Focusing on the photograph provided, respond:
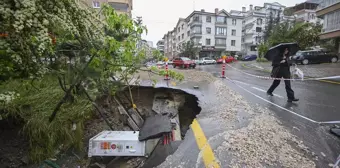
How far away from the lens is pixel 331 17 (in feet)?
65.4

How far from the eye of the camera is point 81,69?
302 cm

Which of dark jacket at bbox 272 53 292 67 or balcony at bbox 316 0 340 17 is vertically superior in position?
balcony at bbox 316 0 340 17

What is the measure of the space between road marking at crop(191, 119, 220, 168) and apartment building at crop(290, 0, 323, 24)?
56.2m

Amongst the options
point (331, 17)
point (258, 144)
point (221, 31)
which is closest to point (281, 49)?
point (258, 144)

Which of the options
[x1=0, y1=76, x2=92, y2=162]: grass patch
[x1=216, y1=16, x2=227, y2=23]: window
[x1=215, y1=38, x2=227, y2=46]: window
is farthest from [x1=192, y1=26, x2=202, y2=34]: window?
[x1=0, y1=76, x2=92, y2=162]: grass patch

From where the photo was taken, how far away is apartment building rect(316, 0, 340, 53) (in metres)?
18.9

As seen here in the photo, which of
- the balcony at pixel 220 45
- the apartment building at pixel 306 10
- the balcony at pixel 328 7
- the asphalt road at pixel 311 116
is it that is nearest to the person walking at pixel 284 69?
the asphalt road at pixel 311 116

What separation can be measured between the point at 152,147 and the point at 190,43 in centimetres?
3744

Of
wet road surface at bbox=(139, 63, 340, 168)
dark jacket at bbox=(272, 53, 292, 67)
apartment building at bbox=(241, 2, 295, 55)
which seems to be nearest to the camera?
wet road surface at bbox=(139, 63, 340, 168)

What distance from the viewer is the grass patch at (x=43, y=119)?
9.73ft

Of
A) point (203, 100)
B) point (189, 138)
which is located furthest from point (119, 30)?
point (203, 100)

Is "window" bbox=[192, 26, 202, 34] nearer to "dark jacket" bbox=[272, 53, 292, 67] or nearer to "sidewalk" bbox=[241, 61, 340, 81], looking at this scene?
"sidewalk" bbox=[241, 61, 340, 81]

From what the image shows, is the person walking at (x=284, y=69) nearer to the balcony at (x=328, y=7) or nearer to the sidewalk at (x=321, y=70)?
the sidewalk at (x=321, y=70)

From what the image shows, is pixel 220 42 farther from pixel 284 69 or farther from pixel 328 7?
pixel 284 69
